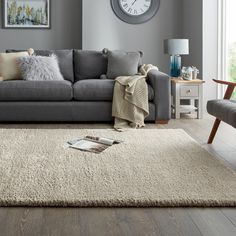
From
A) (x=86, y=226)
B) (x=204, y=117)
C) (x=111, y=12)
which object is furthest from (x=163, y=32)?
(x=86, y=226)

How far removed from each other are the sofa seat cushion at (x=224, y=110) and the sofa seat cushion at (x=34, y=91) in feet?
6.06

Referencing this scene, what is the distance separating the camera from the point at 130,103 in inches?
217

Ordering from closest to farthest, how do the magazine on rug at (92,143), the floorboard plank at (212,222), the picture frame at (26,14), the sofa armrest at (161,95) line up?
the floorboard plank at (212,222) → the magazine on rug at (92,143) → the sofa armrest at (161,95) → the picture frame at (26,14)

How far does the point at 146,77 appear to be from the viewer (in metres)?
5.91

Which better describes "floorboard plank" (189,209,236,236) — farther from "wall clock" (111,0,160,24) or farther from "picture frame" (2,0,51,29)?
"picture frame" (2,0,51,29)

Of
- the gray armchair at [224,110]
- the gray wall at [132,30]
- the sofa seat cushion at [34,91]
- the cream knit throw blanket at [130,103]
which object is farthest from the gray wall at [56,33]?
the gray armchair at [224,110]

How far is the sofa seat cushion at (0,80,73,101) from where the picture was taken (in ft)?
18.2

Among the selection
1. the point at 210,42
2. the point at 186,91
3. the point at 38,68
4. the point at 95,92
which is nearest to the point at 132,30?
the point at 210,42

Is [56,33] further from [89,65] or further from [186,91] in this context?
[186,91]

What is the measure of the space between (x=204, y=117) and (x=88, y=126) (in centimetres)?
162

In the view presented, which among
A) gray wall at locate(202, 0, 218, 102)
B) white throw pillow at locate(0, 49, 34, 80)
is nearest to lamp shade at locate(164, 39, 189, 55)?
gray wall at locate(202, 0, 218, 102)

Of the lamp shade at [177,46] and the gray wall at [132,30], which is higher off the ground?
the gray wall at [132,30]

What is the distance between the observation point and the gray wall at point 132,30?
731 cm

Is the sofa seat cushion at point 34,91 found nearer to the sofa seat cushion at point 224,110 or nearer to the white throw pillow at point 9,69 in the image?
the white throw pillow at point 9,69
